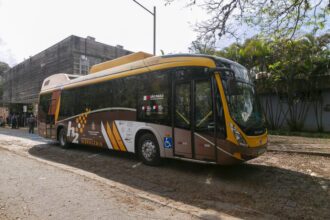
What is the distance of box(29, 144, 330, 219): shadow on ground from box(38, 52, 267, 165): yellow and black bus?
21.2 inches

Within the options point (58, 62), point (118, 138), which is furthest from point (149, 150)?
point (58, 62)

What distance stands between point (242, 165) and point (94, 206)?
15.4 feet

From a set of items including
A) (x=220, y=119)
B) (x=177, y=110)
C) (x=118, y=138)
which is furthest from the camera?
(x=118, y=138)

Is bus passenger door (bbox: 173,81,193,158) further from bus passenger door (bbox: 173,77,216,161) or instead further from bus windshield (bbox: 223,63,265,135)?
bus windshield (bbox: 223,63,265,135)

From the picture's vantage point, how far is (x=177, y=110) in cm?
662

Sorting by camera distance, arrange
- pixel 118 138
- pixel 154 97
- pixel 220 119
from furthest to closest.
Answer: pixel 118 138 < pixel 154 97 < pixel 220 119

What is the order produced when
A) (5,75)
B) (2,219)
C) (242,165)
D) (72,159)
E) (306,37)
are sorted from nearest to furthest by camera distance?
(2,219) → (242,165) → (72,159) → (306,37) → (5,75)

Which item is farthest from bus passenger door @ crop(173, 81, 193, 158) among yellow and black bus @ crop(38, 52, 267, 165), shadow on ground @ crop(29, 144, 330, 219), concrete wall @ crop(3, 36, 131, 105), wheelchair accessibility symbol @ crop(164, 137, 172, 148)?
concrete wall @ crop(3, 36, 131, 105)

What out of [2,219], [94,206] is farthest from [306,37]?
[2,219]

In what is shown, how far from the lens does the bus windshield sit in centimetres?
581

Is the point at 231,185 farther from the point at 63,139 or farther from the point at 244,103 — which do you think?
the point at 63,139

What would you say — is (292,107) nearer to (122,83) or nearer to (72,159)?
(122,83)

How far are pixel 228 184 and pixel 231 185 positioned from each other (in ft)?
0.29

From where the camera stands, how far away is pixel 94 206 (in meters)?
4.27
